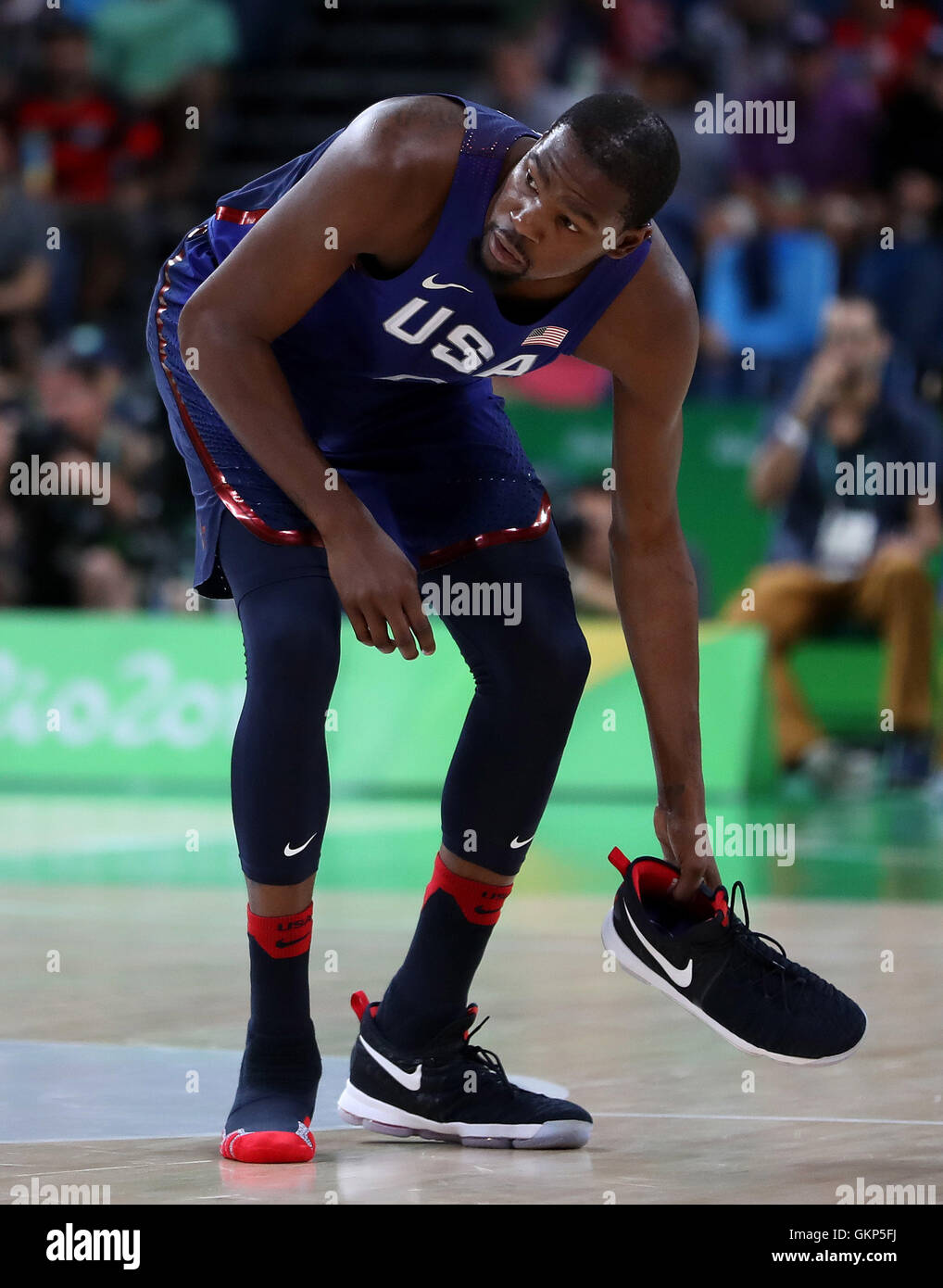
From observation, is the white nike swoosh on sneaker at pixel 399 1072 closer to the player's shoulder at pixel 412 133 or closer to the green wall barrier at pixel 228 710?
the player's shoulder at pixel 412 133

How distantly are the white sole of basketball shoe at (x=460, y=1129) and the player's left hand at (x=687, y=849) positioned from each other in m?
0.39

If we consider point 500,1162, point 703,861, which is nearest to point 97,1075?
point 500,1162

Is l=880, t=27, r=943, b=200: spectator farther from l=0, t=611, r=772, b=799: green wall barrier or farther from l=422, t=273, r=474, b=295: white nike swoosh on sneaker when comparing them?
l=422, t=273, r=474, b=295: white nike swoosh on sneaker

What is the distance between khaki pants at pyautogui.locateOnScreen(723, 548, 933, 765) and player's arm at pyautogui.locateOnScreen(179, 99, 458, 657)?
588 cm

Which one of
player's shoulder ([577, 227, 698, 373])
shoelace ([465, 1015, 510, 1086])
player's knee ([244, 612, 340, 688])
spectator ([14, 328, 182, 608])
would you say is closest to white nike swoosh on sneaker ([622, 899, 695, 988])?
shoelace ([465, 1015, 510, 1086])

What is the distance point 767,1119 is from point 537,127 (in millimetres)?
8667

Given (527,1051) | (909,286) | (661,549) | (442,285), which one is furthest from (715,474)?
(442,285)

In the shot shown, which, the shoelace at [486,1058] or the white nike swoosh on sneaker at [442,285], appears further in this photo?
the shoelace at [486,1058]

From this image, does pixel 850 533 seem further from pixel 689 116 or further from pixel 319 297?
pixel 319 297

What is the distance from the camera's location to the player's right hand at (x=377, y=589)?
8.86 ft

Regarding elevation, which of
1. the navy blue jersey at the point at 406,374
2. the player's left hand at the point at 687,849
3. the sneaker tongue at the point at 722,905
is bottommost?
the sneaker tongue at the point at 722,905

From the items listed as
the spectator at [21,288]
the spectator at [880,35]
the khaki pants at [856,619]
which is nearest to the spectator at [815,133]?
the spectator at [880,35]

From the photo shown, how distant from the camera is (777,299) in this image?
10156 mm

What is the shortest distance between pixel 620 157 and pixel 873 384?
649 cm
